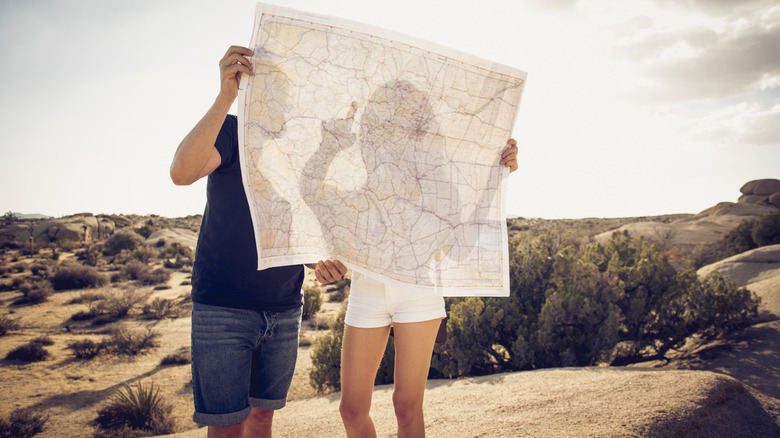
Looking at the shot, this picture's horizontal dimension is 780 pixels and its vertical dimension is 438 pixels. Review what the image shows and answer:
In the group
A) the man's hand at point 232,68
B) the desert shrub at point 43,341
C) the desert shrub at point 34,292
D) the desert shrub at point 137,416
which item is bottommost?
the desert shrub at point 137,416

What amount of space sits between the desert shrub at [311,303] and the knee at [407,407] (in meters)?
8.70

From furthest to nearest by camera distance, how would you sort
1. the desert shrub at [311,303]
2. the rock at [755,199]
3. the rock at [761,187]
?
the rock at [761,187], the rock at [755,199], the desert shrub at [311,303]

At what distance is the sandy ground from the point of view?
283 cm

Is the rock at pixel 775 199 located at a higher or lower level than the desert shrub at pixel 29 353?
higher

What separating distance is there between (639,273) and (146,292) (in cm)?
1366

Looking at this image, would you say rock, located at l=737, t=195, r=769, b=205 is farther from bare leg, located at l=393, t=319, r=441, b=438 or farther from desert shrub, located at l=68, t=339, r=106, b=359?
desert shrub, located at l=68, t=339, r=106, b=359

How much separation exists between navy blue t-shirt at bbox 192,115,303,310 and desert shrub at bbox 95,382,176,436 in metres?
4.20

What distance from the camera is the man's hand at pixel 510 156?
2.20 metres

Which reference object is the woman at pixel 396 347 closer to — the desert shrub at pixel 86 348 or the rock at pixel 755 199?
the desert shrub at pixel 86 348

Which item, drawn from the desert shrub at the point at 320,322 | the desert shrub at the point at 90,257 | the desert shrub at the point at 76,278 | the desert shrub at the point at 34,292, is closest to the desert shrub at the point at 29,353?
the desert shrub at the point at 34,292

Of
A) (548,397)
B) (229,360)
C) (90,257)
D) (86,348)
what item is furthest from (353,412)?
(90,257)

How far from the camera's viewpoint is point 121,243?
20.9 m

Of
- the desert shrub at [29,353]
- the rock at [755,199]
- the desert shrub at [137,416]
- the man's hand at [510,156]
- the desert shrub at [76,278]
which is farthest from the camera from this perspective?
the rock at [755,199]

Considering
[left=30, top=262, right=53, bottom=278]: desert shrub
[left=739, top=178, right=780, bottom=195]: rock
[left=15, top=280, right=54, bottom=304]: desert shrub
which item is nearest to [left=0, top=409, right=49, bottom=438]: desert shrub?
[left=15, top=280, right=54, bottom=304]: desert shrub
